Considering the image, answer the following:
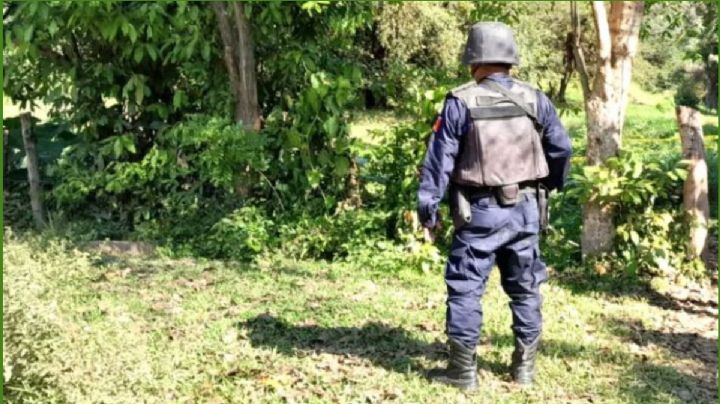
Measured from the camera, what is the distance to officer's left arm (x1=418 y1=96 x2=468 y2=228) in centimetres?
409

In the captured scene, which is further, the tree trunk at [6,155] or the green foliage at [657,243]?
the tree trunk at [6,155]

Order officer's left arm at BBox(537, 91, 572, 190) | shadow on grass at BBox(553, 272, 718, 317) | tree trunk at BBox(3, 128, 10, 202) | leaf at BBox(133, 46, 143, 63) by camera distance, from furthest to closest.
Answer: tree trunk at BBox(3, 128, 10, 202), leaf at BBox(133, 46, 143, 63), shadow on grass at BBox(553, 272, 718, 317), officer's left arm at BBox(537, 91, 572, 190)

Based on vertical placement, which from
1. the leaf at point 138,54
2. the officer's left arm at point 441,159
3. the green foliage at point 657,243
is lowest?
the green foliage at point 657,243

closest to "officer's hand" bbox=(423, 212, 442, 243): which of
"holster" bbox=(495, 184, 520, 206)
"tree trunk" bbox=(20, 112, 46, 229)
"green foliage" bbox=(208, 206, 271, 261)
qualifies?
"holster" bbox=(495, 184, 520, 206)

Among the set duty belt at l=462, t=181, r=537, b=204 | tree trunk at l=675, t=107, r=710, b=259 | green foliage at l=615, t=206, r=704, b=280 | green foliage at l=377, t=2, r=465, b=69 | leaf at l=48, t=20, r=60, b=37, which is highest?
green foliage at l=377, t=2, r=465, b=69

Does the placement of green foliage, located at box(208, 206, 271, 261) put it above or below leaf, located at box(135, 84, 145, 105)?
below

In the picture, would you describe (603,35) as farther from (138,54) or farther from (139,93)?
(139,93)

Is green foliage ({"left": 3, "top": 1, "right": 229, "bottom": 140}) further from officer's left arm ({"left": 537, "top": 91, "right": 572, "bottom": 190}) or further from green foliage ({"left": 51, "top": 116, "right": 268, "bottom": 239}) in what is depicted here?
officer's left arm ({"left": 537, "top": 91, "right": 572, "bottom": 190})

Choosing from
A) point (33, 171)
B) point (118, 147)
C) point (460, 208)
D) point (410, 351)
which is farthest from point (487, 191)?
point (33, 171)

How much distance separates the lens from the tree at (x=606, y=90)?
609cm

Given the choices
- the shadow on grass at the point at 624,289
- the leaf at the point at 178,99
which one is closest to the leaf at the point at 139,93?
the leaf at the point at 178,99

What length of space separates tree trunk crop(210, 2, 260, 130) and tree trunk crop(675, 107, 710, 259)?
3560mm

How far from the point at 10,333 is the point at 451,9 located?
1831 centimetres

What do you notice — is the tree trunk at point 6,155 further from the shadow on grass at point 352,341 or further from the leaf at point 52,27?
the shadow on grass at point 352,341
